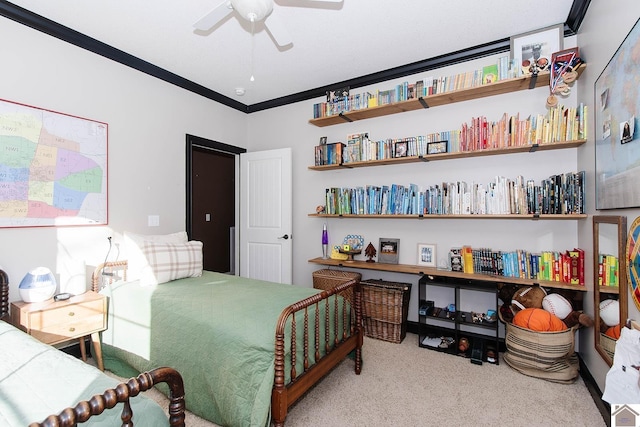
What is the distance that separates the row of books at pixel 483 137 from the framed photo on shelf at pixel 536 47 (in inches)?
15.1

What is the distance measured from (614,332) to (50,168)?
158 inches

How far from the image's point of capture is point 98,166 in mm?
2795

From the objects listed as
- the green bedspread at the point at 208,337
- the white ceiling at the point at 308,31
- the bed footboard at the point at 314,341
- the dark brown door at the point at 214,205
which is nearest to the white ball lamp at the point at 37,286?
the green bedspread at the point at 208,337

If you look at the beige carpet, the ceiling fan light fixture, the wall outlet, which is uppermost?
the ceiling fan light fixture

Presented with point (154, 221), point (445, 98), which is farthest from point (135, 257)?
point (445, 98)

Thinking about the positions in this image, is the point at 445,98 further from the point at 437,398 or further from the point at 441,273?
the point at 437,398

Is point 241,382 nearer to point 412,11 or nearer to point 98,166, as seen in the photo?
point 98,166

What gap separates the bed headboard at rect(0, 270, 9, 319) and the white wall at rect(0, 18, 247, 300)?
176mm

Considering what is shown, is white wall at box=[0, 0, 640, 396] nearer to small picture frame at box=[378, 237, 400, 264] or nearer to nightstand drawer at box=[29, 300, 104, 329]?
small picture frame at box=[378, 237, 400, 264]

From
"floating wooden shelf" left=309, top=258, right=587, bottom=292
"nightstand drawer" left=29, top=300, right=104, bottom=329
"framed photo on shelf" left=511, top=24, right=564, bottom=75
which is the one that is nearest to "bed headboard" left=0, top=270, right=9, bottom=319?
"nightstand drawer" left=29, top=300, right=104, bottom=329

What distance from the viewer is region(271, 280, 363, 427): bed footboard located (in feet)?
5.38

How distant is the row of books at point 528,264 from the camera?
2439 mm

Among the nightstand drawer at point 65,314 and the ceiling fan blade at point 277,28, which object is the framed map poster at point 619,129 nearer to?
the ceiling fan blade at point 277,28

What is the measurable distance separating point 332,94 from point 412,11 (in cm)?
128
